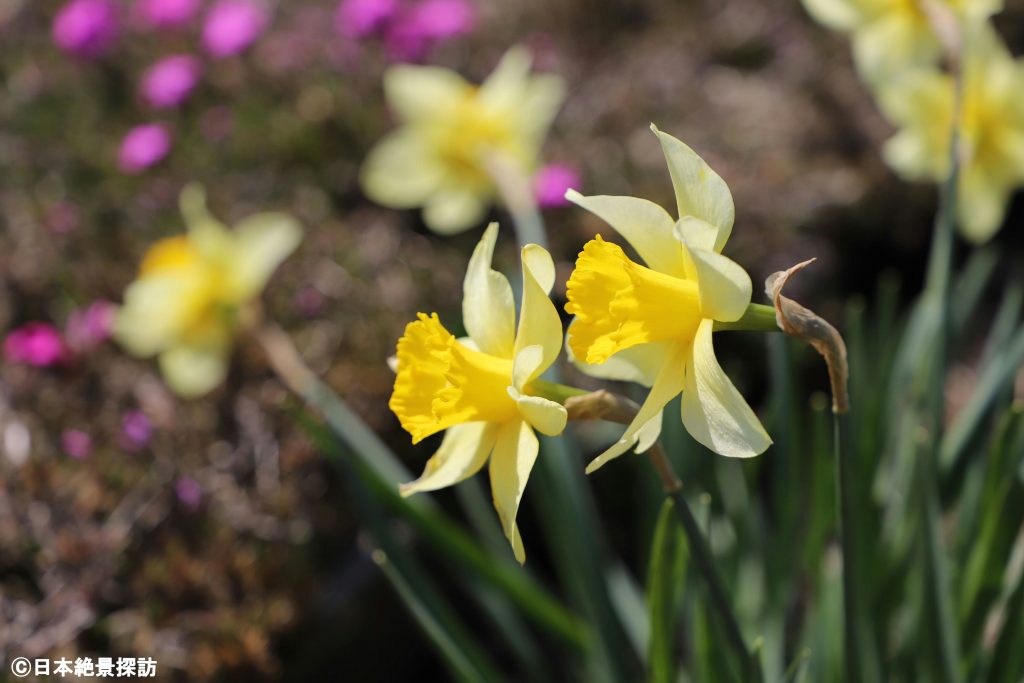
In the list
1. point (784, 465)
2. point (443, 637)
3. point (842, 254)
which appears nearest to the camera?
point (443, 637)

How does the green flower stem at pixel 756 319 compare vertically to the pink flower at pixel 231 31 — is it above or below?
above

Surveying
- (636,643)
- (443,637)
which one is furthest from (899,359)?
(443,637)

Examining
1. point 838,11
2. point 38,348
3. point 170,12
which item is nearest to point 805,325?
point 838,11

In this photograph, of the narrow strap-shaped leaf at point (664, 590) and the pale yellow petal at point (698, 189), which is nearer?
the pale yellow petal at point (698, 189)

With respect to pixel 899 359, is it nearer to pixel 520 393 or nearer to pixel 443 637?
pixel 443 637

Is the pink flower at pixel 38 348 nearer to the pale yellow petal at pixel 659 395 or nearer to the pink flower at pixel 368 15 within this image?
the pink flower at pixel 368 15

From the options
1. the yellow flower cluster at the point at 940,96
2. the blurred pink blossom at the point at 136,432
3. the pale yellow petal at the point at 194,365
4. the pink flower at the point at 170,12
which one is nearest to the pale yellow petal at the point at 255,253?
the pale yellow petal at the point at 194,365

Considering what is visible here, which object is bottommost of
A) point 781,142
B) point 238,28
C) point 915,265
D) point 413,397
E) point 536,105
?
point 915,265
